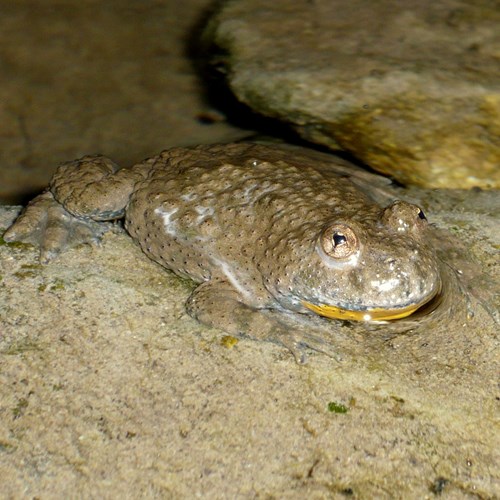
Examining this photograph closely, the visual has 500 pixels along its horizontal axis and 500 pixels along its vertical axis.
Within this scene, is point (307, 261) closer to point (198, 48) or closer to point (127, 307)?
point (127, 307)

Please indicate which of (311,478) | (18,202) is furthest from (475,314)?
(18,202)

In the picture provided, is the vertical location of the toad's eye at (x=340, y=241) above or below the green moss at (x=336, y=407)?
above

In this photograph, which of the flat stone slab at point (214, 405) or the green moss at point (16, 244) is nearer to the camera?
the flat stone slab at point (214, 405)

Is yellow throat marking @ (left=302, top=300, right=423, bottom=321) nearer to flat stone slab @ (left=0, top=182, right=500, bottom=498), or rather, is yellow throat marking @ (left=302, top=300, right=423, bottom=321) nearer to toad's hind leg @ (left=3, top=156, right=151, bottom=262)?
flat stone slab @ (left=0, top=182, right=500, bottom=498)

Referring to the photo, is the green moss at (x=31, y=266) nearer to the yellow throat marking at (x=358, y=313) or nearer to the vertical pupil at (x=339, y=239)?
the yellow throat marking at (x=358, y=313)

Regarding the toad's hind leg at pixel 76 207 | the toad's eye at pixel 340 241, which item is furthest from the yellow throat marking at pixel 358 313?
the toad's hind leg at pixel 76 207

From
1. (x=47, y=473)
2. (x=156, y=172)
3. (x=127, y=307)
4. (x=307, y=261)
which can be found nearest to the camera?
(x=47, y=473)

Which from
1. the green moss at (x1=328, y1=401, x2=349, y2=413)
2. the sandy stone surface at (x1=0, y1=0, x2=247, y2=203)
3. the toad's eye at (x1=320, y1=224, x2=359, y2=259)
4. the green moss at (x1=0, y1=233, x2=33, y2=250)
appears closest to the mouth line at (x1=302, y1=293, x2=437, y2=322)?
the toad's eye at (x1=320, y1=224, x2=359, y2=259)
